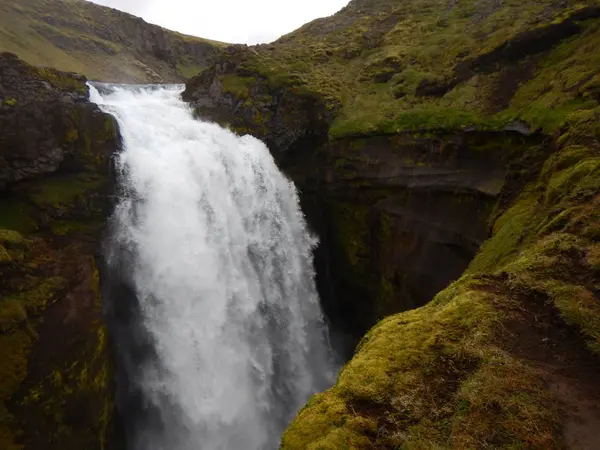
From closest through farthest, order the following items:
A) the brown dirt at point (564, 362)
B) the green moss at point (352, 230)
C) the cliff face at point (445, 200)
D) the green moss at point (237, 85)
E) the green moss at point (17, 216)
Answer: the brown dirt at point (564, 362) → the cliff face at point (445, 200) → the green moss at point (17, 216) → the green moss at point (352, 230) → the green moss at point (237, 85)

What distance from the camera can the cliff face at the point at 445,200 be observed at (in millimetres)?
4770

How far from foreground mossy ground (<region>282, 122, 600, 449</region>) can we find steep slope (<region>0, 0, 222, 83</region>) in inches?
2423

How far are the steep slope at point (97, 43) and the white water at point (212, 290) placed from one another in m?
47.3

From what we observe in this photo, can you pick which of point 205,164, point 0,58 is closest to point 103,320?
point 205,164

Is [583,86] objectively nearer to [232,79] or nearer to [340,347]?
[340,347]

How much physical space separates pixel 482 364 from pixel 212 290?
13048 millimetres

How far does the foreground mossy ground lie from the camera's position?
4.39m

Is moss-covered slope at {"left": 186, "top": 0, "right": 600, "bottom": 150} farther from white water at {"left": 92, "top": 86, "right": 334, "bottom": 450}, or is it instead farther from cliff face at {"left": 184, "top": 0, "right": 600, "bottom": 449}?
white water at {"left": 92, "top": 86, "right": 334, "bottom": 450}

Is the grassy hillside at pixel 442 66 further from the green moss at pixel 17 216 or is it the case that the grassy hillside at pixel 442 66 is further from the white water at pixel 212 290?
the green moss at pixel 17 216

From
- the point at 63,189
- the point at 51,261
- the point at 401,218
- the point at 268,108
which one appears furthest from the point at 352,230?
the point at 51,261

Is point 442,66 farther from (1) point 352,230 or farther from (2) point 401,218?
(1) point 352,230

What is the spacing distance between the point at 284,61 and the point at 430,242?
18563 millimetres

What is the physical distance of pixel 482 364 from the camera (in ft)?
16.5

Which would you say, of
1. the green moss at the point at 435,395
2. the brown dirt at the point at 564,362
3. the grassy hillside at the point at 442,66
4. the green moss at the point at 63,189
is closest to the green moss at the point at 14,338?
the green moss at the point at 63,189
